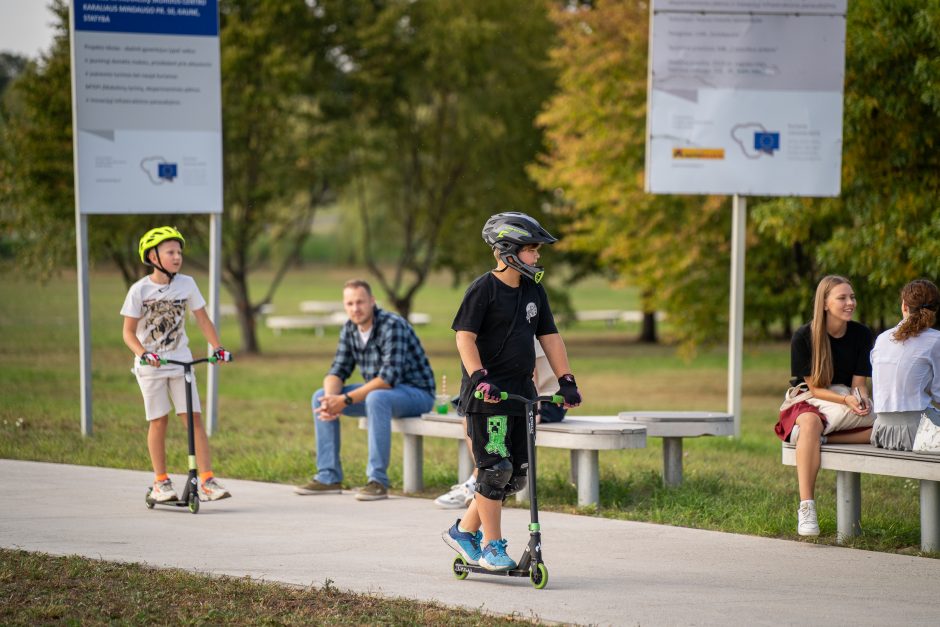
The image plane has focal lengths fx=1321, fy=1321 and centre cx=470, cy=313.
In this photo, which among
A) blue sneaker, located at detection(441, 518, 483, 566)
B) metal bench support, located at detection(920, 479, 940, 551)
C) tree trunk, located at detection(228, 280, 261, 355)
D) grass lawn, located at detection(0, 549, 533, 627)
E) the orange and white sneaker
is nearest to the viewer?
grass lawn, located at detection(0, 549, 533, 627)

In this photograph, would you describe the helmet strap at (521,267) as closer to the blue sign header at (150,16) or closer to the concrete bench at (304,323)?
the blue sign header at (150,16)

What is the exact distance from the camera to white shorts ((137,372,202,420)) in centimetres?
888

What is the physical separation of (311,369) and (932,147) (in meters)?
14.7

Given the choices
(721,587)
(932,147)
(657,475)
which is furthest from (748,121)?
(721,587)

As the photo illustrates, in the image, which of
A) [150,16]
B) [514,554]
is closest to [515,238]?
[514,554]

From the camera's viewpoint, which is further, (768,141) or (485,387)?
(768,141)

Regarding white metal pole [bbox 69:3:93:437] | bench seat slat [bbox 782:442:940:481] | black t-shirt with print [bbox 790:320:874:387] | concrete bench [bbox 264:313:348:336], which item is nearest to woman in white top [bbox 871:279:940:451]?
bench seat slat [bbox 782:442:940:481]

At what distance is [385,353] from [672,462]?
7.25 feet

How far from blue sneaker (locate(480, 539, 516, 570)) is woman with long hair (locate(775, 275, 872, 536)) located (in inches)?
85.4

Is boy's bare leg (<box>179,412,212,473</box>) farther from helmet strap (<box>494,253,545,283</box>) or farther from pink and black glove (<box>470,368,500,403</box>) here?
helmet strap (<box>494,253,545,283</box>)

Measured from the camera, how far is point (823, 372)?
26.5 ft

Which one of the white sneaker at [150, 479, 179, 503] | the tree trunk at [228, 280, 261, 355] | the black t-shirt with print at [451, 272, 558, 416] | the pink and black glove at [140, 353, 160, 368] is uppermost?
the black t-shirt with print at [451, 272, 558, 416]

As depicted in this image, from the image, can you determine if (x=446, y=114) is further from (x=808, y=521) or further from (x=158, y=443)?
(x=808, y=521)

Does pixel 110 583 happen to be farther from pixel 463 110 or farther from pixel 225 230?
pixel 463 110
